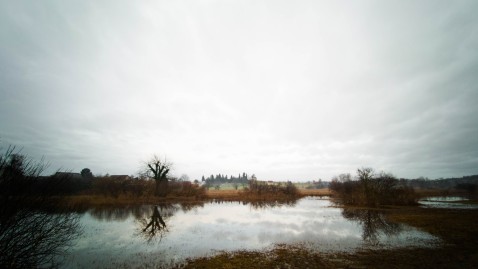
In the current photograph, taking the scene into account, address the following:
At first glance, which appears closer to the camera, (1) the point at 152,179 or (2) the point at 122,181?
(2) the point at 122,181

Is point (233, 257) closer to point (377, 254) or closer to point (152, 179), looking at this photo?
Result: point (377, 254)

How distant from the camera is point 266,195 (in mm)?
79375

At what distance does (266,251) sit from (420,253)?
1096 centimetres

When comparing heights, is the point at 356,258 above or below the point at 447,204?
below

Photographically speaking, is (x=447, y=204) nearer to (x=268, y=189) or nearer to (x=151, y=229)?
(x=268, y=189)

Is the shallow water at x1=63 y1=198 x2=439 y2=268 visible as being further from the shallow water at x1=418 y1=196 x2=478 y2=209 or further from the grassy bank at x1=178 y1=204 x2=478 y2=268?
the shallow water at x1=418 y1=196 x2=478 y2=209

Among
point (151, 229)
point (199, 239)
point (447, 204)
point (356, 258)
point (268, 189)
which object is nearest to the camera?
point (356, 258)

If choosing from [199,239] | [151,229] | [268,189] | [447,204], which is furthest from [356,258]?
[268,189]

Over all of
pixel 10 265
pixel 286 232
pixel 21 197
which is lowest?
pixel 286 232

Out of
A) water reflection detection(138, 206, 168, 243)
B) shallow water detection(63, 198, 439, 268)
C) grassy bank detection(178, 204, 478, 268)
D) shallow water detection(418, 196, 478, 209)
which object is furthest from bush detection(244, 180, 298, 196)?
grassy bank detection(178, 204, 478, 268)

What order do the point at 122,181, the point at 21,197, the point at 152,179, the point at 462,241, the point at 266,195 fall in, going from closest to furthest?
the point at 21,197 < the point at 462,241 < the point at 122,181 < the point at 152,179 < the point at 266,195

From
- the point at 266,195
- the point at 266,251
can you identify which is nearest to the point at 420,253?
the point at 266,251

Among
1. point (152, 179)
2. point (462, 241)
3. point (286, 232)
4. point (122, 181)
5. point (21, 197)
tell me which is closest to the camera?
point (21, 197)

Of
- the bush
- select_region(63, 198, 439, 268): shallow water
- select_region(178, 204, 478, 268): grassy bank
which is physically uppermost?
the bush
